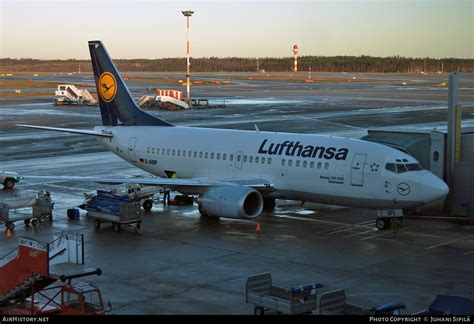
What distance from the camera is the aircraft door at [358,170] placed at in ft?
104

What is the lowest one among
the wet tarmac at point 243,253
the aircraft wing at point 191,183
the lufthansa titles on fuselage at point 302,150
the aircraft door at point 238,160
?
the wet tarmac at point 243,253

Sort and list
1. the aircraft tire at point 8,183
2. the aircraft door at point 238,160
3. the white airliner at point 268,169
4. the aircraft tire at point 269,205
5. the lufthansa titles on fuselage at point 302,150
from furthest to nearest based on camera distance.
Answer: the aircraft tire at point 8,183
the aircraft tire at point 269,205
the aircraft door at point 238,160
the lufthansa titles on fuselage at point 302,150
the white airliner at point 268,169

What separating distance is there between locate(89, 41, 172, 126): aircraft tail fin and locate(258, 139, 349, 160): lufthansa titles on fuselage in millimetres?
8449

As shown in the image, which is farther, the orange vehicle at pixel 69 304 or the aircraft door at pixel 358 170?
the aircraft door at pixel 358 170

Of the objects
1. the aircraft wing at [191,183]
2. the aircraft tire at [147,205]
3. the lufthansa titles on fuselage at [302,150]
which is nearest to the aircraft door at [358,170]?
the lufthansa titles on fuselage at [302,150]

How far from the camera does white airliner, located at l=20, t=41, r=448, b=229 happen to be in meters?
31.1

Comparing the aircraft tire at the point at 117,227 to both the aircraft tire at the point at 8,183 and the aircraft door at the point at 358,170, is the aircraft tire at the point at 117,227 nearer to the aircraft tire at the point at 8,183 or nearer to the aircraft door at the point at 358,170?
the aircraft door at the point at 358,170

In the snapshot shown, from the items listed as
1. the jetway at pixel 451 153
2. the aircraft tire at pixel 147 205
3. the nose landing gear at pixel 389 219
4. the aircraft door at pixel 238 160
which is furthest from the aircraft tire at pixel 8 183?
the nose landing gear at pixel 389 219

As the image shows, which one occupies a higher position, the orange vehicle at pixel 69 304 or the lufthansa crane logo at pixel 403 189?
the lufthansa crane logo at pixel 403 189

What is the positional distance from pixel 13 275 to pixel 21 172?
26.7 metres

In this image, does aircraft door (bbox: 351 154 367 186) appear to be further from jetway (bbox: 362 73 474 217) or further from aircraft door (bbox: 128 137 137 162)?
aircraft door (bbox: 128 137 137 162)

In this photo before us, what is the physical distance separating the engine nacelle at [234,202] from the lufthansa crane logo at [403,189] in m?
5.60

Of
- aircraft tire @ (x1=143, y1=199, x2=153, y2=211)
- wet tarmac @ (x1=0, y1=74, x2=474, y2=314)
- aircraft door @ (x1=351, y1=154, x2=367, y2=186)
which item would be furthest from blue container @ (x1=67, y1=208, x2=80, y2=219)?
aircraft door @ (x1=351, y1=154, x2=367, y2=186)

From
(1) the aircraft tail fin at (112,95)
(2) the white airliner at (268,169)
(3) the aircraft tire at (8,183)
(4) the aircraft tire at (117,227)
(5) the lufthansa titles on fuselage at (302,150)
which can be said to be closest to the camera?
(2) the white airliner at (268,169)
